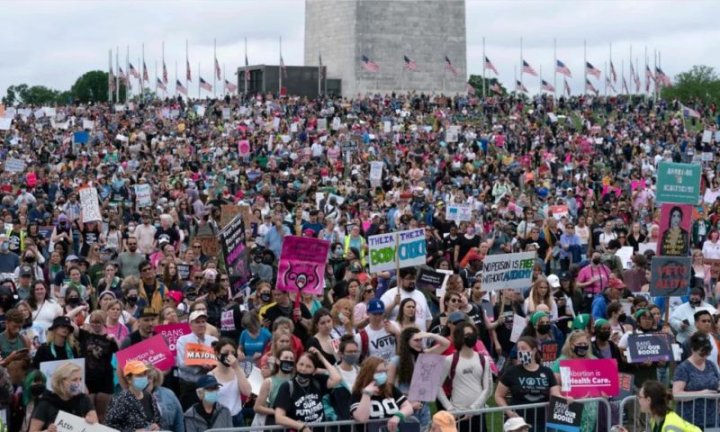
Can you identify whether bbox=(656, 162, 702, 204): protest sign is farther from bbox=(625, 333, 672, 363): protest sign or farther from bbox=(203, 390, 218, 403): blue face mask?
bbox=(203, 390, 218, 403): blue face mask

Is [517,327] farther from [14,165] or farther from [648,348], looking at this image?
[14,165]

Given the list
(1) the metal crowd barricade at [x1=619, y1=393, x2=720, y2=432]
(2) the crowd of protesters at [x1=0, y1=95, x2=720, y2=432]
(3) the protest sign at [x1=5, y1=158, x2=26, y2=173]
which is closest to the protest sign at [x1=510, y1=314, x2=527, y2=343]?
(2) the crowd of protesters at [x1=0, y1=95, x2=720, y2=432]

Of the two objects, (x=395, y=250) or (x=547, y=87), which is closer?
(x=395, y=250)

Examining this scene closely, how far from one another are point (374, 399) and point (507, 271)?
5387mm

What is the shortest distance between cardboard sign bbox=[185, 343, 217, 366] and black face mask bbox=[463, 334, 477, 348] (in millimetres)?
2178

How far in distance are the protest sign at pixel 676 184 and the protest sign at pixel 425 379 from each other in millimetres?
6720

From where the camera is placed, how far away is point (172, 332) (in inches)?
486

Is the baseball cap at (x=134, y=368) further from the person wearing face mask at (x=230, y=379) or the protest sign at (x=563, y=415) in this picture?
the protest sign at (x=563, y=415)

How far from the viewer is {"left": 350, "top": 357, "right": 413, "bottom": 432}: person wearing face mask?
10.7 m

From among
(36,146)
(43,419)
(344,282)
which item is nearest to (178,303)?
(344,282)

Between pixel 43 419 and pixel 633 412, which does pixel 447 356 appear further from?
pixel 43 419

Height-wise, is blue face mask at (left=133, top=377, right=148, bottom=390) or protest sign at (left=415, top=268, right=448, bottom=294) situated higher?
blue face mask at (left=133, top=377, right=148, bottom=390)

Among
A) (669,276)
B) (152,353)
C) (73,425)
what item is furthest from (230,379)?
(669,276)

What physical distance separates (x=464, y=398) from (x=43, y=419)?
3.68 meters
